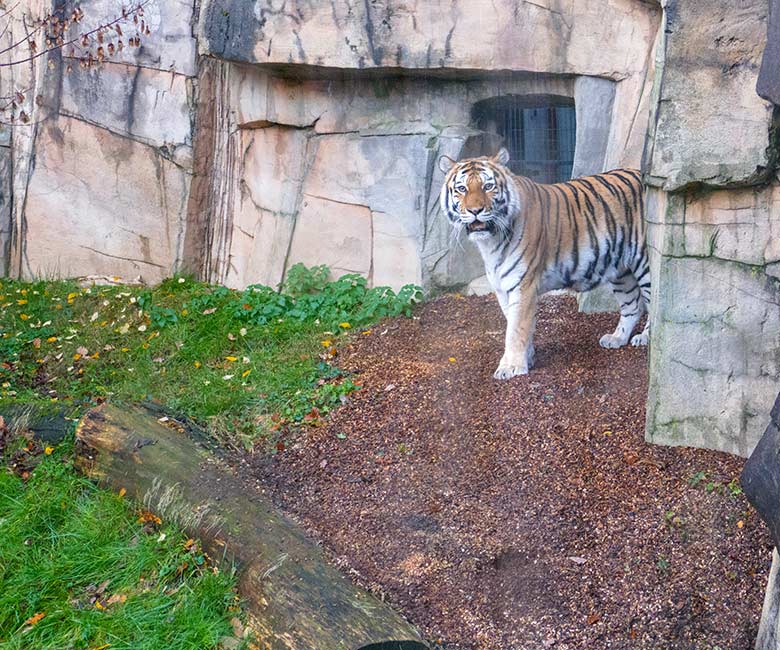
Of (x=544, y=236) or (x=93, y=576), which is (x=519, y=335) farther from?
(x=93, y=576)

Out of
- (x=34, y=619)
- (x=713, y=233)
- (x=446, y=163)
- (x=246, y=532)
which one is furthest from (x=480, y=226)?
(x=34, y=619)

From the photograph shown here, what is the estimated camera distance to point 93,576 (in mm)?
4020

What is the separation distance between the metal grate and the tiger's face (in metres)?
1.45

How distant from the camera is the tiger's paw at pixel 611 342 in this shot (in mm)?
5590

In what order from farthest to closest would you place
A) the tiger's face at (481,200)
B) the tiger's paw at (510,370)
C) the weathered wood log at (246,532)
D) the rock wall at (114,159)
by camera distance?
the rock wall at (114,159) → the tiger's face at (481,200) → the tiger's paw at (510,370) → the weathered wood log at (246,532)

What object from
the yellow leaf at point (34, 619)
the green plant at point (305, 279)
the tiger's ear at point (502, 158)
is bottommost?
the yellow leaf at point (34, 619)

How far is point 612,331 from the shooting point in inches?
236

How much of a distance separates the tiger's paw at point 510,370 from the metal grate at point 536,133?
2.26m

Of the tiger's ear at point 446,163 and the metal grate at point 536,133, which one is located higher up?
the metal grate at point 536,133

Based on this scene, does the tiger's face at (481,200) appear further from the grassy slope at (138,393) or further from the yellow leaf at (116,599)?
the yellow leaf at (116,599)

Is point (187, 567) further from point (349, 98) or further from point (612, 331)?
point (349, 98)

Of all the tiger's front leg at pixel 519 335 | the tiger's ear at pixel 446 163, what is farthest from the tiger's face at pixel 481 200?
the tiger's front leg at pixel 519 335

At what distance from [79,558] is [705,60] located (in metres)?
3.26

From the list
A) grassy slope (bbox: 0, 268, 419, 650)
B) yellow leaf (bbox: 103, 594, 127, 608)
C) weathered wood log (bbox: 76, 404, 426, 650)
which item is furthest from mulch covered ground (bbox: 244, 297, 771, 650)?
yellow leaf (bbox: 103, 594, 127, 608)
